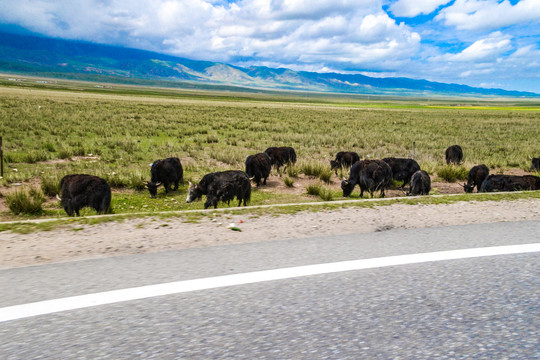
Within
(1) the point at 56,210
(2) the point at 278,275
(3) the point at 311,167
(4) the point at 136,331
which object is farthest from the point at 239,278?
(3) the point at 311,167

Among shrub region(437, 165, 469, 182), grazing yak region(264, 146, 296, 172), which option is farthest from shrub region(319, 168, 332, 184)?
shrub region(437, 165, 469, 182)

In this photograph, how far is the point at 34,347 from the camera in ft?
7.55

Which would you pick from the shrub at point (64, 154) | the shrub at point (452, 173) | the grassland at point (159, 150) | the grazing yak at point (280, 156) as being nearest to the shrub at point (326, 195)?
the grassland at point (159, 150)

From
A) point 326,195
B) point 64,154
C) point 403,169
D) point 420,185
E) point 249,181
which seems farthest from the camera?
point 64,154

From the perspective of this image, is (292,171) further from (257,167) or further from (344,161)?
(344,161)

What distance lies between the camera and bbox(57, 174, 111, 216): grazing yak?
29.8 feet

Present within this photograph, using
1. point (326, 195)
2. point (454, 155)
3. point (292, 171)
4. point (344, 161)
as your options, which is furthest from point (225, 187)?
point (454, 155)

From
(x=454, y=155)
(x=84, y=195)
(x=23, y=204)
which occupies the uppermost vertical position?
(x=454, y=155)

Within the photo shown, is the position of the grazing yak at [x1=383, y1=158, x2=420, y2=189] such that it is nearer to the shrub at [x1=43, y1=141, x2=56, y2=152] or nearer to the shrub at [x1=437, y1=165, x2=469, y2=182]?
the shrub at [x1=437, y1=165, x2=469, y2=182]

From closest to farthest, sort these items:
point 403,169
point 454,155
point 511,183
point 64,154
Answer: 1. point 511,183
2. point 403,169
3. point 64,154
4. point 454,155

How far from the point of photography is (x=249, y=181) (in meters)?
11.0

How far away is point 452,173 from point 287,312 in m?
14.7

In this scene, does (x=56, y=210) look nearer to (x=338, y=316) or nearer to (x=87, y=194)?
(x=87, y=194)

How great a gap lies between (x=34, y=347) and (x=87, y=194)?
7.43 metres
